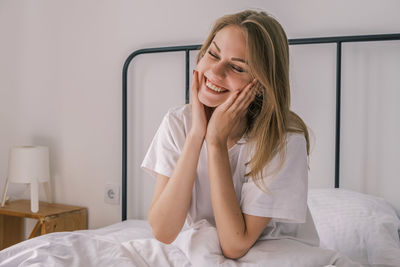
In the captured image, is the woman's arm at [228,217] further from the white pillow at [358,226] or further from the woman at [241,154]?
the white pillow at [358,226]

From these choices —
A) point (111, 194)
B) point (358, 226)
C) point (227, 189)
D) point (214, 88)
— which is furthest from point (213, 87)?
point (111, 194)

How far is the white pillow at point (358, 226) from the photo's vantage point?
121 centimetres

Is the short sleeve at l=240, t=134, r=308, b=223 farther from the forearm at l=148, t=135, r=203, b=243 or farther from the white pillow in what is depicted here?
the white pillow

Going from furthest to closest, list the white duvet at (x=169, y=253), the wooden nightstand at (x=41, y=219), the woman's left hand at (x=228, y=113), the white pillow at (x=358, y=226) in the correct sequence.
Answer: the wooden nightstand at (x=41, y=219), the white pillow at (x=358, y=226), the woman's left hand at (x=228, y=113), the white duvet at (x=169, y=253)

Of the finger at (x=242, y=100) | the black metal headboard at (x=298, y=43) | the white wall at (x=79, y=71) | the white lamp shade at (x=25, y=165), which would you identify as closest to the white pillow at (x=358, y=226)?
the black metal headboard at (x=298, y=43)

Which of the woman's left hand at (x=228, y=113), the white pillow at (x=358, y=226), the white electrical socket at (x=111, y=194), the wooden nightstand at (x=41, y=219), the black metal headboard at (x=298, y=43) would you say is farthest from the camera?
the white electrical socket at (x=111, y=194)

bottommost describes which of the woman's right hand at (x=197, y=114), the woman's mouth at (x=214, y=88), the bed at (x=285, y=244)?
the bed at (x=285, y=244)

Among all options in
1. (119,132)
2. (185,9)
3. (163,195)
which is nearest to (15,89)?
(119,132)

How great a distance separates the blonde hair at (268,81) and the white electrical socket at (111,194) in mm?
1160

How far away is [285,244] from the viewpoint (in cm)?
99

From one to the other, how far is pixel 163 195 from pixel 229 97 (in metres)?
0.30

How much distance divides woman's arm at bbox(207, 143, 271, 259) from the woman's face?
142 millimetres

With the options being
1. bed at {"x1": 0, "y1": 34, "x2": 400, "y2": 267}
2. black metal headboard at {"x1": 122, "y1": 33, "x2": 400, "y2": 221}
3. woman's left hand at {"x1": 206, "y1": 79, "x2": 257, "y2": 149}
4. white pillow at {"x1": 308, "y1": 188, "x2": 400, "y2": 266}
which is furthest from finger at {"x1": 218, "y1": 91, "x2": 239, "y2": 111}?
black metal headboard at {"x1": 122, "y1": 33, "x2": 400, "y2": 221}

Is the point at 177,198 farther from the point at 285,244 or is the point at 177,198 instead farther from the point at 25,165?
the point at 25,165
